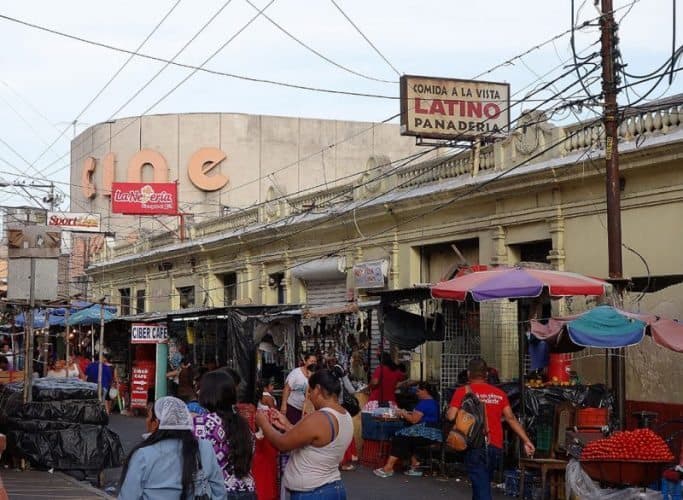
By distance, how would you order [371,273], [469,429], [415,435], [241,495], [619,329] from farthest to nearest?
[371,273] → [415,435] → [619,329] → [469,429] → [241,495]

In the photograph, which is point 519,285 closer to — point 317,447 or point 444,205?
point 317,447

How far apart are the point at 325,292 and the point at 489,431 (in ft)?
61.3

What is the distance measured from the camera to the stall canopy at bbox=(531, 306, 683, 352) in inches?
498

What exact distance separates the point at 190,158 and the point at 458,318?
3180 centimetres

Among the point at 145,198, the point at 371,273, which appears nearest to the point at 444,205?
the point at 371,273

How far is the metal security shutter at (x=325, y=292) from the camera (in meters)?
28.2

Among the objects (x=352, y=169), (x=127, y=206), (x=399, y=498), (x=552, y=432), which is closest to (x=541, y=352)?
(x=552, y=432)

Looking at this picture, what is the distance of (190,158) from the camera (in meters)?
49.9

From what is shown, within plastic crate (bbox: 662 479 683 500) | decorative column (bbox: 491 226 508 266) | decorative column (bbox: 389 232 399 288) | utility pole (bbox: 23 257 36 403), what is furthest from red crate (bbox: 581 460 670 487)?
decorative column (bbox: 389 232 399 288)

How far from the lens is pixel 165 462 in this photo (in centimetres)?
586

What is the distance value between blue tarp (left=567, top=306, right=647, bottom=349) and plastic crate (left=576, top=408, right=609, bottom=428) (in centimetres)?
78

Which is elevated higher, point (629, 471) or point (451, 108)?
point (451, 108)

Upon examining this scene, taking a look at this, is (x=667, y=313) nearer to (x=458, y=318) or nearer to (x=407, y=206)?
(x=458, y=318)

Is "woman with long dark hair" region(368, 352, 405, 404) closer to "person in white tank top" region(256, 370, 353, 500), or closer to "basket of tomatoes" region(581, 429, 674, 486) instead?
"basket of tomatoes" region(581, 429, 674, 486)
